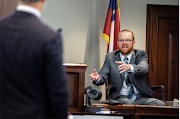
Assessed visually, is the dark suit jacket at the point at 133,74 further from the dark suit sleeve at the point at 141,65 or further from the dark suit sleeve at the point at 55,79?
the dark suit sleeve at the point at 55,79

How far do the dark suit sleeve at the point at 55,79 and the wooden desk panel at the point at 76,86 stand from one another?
4.72ft

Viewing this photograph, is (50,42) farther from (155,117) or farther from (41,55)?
(155,117)

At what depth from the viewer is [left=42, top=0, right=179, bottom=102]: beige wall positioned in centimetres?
367

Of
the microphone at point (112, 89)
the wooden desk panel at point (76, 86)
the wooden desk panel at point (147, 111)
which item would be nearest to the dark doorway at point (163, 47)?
the microphone at point (112, 89)

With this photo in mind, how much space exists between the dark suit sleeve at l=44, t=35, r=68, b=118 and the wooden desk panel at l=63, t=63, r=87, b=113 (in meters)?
1.44

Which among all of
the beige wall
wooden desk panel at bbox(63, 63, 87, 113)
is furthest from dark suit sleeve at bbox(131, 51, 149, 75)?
the beige wall

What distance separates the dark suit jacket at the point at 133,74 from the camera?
2947mm

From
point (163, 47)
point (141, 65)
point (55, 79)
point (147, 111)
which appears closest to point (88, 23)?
point (141, 65)

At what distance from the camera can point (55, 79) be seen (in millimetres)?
953

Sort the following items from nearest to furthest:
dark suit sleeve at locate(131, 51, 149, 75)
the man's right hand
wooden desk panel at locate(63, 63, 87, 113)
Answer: wooden desk panel at locate(63, 63, 87, 113)
the man's right hand
dark suit sleeve at locate(131, 51, 149, 75)

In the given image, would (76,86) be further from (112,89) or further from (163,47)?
(163,47)

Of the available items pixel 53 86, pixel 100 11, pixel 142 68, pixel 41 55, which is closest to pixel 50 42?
pixel 41 55

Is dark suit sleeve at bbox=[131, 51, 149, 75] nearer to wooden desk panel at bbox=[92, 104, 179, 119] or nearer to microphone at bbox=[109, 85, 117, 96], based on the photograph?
microphone at bbox=[109, 85, 117, 96]

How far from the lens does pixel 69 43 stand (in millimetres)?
3738
